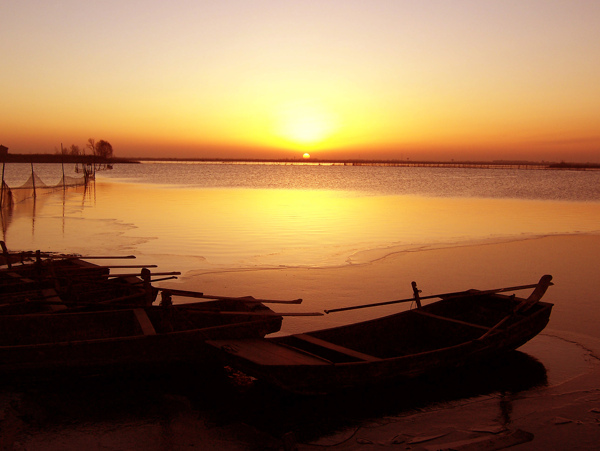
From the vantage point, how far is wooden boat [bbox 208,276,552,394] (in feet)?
20.0

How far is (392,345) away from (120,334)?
405cm

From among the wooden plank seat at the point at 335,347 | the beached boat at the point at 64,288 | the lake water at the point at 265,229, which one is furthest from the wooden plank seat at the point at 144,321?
the lake water at the point at 265,229

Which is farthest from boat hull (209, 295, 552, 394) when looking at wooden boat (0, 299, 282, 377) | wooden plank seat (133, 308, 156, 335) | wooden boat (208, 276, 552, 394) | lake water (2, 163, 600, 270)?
lake water (2, 163, 600, 270)

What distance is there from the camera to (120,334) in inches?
300

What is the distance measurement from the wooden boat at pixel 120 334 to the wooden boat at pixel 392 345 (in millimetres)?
330

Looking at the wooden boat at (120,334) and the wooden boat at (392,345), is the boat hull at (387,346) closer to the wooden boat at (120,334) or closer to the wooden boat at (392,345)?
the wooden boat at (392,345)

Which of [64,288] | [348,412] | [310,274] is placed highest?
[64,288]

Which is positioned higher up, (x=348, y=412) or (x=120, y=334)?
(x=120, y=334)

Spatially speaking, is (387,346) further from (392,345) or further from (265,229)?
(265,229)

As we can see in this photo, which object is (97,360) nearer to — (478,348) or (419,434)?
(419,434)

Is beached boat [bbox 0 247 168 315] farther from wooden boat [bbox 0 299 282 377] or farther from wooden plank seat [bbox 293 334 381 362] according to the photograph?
wooden plank seat [bbox 293 334 381 362]

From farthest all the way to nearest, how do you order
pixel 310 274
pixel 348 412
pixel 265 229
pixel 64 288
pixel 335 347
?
pixel 265 229, pixel 310 274, pixel 64 288, pixel 335 347, pixel 348 412

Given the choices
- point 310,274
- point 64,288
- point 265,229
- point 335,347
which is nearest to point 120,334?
point 64,288

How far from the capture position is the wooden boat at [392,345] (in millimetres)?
6094
